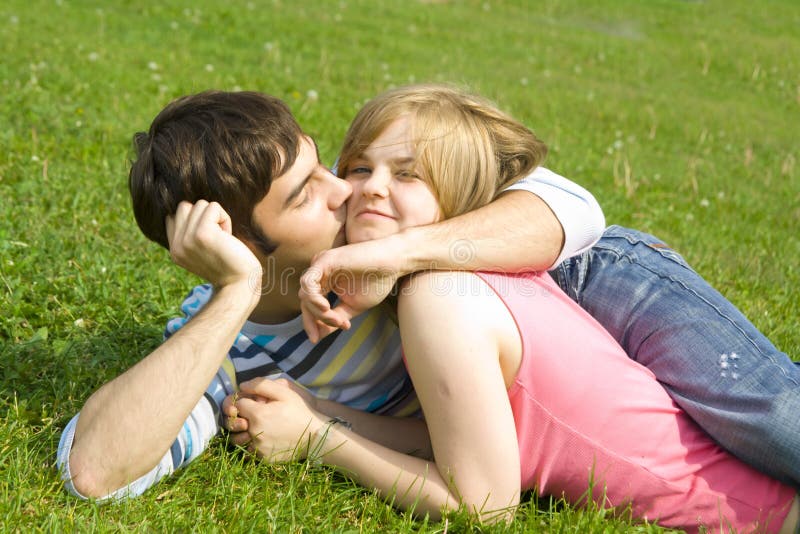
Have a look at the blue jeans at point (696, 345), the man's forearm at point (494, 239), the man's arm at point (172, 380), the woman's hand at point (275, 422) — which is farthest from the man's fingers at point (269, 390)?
the blue jeans at point (696, 345)

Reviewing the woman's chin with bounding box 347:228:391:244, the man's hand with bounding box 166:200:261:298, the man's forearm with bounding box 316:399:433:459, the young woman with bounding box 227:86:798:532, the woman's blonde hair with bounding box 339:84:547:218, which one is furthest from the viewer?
the man's forearm with bounding box 316:399:433:459

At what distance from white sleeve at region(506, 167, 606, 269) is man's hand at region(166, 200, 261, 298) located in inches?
36.6

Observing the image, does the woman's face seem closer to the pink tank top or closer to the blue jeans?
the pink tank top

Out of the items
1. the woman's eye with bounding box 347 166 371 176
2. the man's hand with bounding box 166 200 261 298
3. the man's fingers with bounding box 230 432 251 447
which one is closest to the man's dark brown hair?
the man's hand with bounding box 166 200 261 298

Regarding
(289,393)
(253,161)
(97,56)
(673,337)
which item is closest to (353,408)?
(289,393)

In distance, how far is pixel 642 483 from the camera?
2.60 metres

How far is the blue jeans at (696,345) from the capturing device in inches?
101

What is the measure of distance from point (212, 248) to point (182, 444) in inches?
23.7

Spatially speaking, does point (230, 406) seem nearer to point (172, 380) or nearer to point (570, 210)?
point (172, 380)

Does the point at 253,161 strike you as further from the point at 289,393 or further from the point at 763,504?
the point at 763,504

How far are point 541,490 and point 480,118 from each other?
1243 mm

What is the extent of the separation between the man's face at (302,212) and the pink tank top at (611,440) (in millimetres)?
523

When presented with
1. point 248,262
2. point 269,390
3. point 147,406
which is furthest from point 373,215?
point 147,406

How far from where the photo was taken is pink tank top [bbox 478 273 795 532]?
255cm
